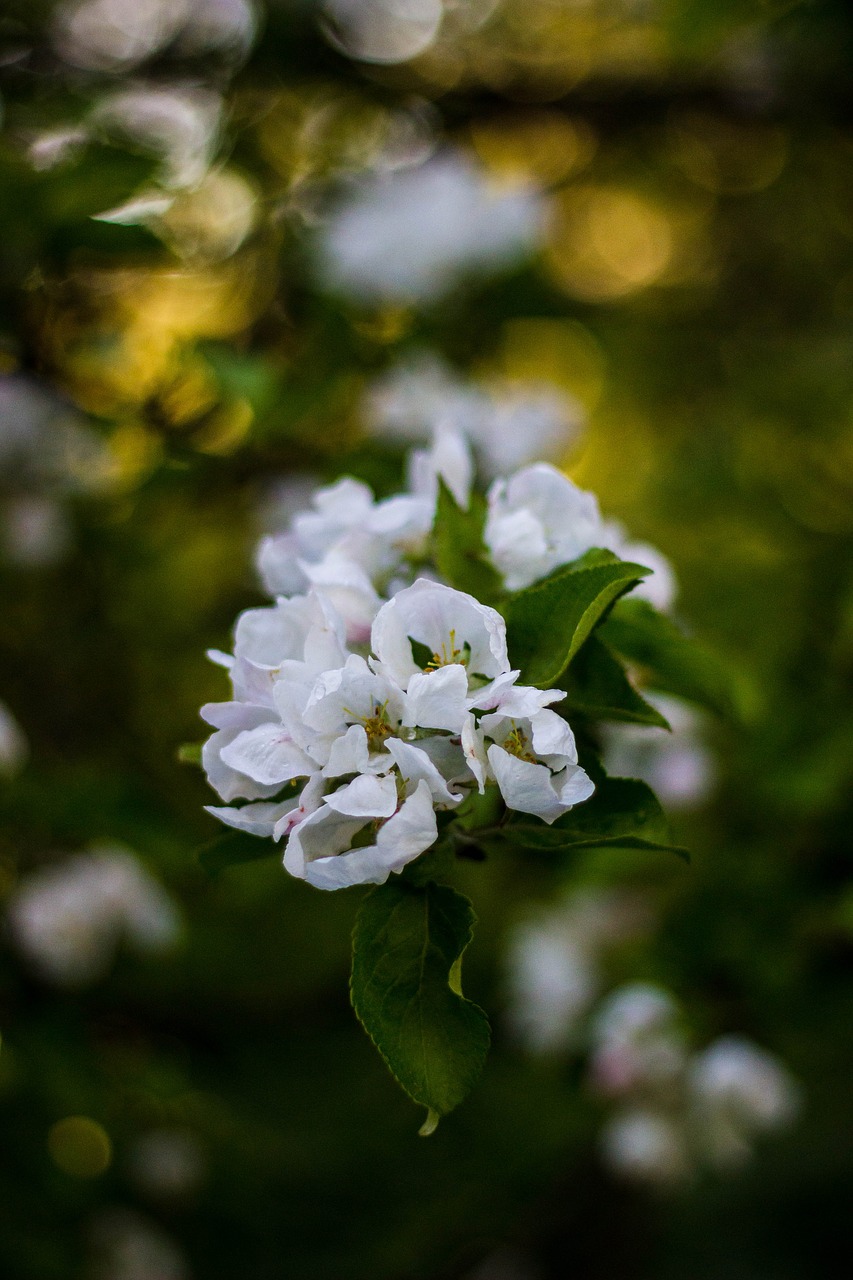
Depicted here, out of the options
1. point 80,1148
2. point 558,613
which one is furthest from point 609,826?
point 80,1148

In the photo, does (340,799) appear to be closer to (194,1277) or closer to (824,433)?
(824,433)

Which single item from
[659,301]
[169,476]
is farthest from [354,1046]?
[659,301]

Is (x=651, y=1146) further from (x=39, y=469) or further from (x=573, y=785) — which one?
(x=39, y=469)

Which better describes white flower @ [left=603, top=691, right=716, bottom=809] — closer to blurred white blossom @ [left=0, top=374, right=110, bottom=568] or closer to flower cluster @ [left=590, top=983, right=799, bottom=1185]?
flower cluster @ [left=590, top=983, right=799, bottom=1185]

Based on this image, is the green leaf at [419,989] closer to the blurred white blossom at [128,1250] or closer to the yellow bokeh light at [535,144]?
the blurred white blossom at [128,1250]

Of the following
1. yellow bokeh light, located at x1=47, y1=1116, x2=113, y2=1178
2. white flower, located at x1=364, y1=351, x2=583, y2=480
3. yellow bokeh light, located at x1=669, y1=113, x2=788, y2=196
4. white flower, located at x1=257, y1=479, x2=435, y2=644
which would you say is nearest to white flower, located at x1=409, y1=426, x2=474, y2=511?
white flower, located at x1=257, y1=479, x2=435, y2=644

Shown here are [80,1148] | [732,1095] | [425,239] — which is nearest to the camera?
[732,1095]

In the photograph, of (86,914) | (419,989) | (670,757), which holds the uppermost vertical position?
(419,989)
